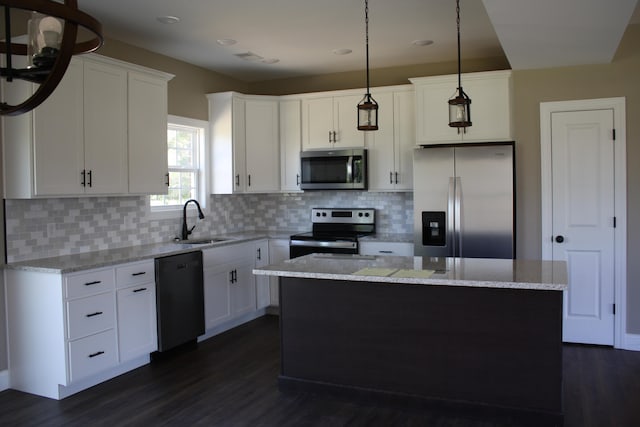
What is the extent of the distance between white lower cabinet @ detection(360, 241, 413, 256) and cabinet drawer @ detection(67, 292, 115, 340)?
7.85 ft

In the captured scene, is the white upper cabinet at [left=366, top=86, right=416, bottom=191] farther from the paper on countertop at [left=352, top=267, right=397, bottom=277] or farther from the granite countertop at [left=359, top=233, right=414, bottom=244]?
the paper on countertop at [left=352, top=267, right=397, bottom=277]

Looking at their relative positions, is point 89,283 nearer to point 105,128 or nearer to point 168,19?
point 105,128

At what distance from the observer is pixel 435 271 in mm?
3162

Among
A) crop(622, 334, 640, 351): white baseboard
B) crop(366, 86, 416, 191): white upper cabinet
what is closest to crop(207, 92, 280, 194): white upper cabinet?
crop(366, 86, 416, 191): white upper cabinet

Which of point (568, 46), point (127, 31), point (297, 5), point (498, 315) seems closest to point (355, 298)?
point (498, 315)

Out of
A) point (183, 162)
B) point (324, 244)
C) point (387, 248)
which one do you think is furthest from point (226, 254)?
point (387, 248)

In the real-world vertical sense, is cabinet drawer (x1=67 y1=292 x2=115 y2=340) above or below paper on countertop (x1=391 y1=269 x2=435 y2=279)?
below

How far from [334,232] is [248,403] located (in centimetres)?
275

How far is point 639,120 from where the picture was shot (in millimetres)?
4414

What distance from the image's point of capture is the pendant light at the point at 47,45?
116cm

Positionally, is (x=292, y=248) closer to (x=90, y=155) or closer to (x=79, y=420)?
(x=90, y=155)

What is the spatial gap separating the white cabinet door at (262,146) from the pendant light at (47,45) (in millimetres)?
4369

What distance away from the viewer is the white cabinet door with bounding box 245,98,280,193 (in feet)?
18.7

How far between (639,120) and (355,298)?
2.92 metres
